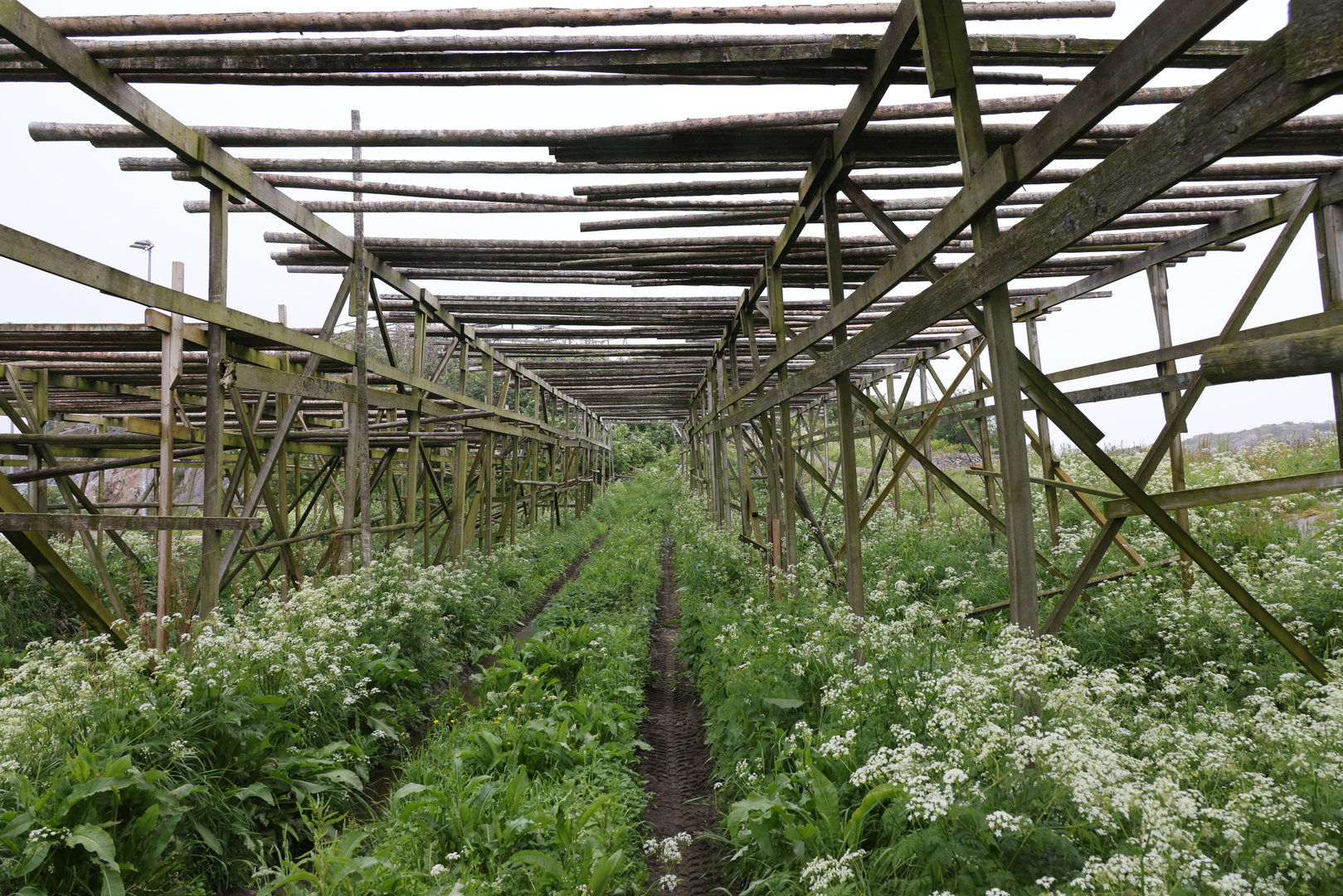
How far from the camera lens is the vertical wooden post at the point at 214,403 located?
17.7 ft

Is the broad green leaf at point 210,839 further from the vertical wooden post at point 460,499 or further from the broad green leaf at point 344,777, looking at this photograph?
the vertical wooden post at point 460,499

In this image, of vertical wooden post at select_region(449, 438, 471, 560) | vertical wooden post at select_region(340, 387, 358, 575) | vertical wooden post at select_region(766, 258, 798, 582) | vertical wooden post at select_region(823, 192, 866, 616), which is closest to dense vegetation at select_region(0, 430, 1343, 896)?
vertical wooden post at select_region(823, 192, 866, 616)

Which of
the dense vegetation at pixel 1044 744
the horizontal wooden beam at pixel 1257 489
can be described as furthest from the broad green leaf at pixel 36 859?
the horizontal wooden beam at pixel 1257 489

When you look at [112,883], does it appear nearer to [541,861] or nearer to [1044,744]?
[541,861]

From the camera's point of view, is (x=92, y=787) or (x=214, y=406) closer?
(x=92, y=787)

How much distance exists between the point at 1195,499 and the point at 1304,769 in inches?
45.2

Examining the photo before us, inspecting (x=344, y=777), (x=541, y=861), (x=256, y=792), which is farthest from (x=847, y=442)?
(x=256, y=792)

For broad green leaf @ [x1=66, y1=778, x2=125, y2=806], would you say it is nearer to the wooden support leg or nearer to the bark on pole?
the wooden support leg

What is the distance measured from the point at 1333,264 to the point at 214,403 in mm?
9119

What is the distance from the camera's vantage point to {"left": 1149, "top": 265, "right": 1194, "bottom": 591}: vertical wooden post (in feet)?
19.4

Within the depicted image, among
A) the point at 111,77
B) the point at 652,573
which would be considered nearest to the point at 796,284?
the point at 652,573

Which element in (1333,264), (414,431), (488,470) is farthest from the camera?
(488,470)

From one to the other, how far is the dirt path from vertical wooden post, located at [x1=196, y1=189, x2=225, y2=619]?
4.02 m

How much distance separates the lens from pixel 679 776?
16.6ft
